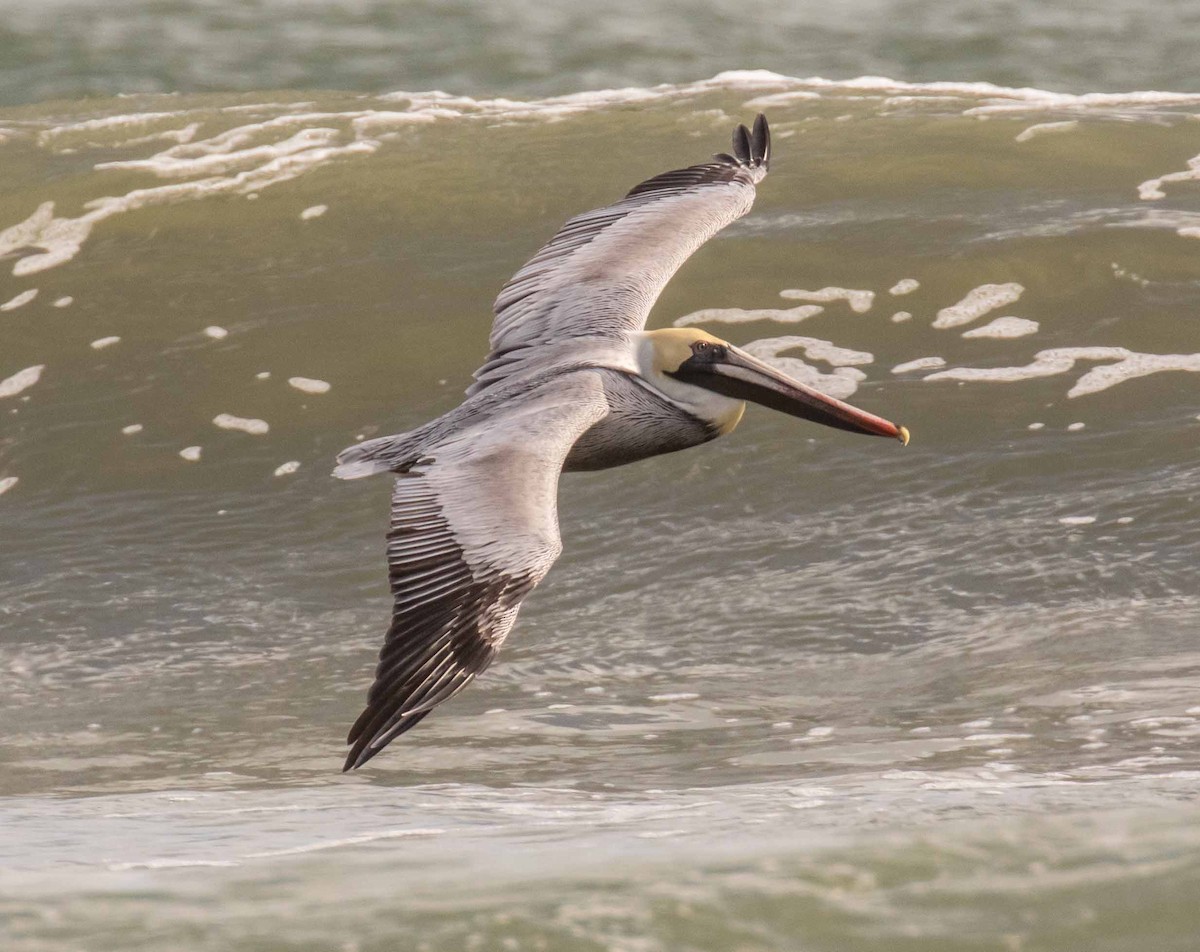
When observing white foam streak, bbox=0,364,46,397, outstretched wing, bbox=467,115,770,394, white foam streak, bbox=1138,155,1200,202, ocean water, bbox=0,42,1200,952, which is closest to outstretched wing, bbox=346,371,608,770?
ocean water, bbox=0,42,1200,952

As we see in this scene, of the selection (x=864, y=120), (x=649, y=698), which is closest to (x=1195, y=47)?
(x=864, y=120)

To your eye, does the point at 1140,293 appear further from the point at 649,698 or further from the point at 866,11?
the point at 866,11

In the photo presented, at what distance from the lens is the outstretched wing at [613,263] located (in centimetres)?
727

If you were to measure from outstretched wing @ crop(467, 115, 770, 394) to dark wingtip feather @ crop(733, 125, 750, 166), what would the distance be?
198 millimetres

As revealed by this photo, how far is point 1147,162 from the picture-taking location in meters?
11.5

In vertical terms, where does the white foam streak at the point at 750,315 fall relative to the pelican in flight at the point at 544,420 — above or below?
below

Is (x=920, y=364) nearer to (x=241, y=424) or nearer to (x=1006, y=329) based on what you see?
(x=1006, y=329)

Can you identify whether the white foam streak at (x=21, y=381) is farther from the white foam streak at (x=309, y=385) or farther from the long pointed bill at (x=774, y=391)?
the long pointed bill at (x=774, y=391)

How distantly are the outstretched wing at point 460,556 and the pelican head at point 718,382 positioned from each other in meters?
0.95

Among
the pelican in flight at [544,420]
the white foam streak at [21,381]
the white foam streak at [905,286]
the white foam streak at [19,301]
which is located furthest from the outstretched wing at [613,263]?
the white foam streak at [19,301]

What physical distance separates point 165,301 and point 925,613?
210 inches

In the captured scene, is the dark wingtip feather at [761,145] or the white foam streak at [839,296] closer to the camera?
the dark wingtip feather at [761,145]

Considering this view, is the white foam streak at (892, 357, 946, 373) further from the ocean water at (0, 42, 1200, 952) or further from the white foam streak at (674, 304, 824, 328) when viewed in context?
the white foam streak at (674, 304, 824, 328)

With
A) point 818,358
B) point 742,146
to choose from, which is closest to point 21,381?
point 742,146
